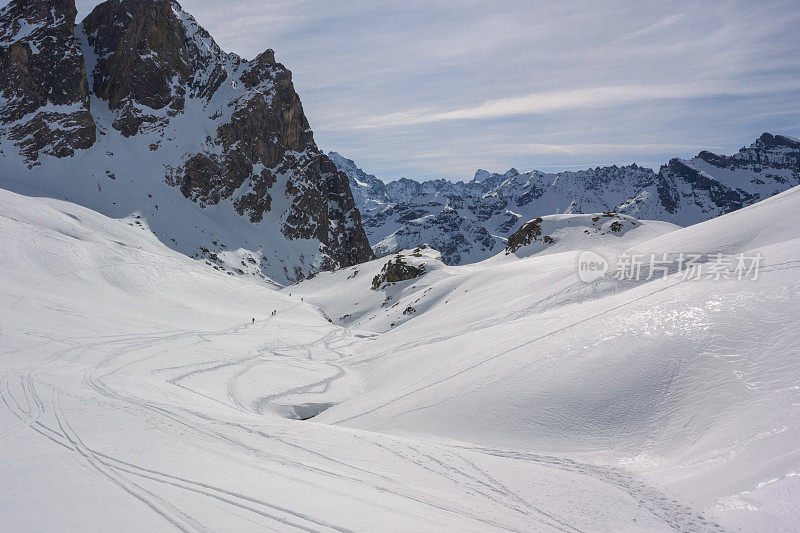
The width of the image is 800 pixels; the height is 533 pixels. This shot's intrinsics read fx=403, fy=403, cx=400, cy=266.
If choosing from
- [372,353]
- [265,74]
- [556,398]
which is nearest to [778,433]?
[556,398]

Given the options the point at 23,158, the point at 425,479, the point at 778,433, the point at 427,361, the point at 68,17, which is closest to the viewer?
the point at 778,433

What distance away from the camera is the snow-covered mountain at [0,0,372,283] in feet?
251

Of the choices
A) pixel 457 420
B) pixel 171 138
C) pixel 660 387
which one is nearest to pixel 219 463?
pixel 457 420

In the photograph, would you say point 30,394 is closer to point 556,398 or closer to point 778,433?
point 556,398

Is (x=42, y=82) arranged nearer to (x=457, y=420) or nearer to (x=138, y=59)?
(x=138, y=59)

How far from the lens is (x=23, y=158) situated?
7262 centimetres

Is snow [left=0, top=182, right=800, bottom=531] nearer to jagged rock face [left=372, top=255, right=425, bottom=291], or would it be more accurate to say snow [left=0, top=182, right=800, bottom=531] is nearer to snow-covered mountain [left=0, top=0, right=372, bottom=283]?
jagged rock face [left=372, top=255, right=425, bottom=291]

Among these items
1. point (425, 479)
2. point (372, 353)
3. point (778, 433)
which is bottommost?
point (372, 353)

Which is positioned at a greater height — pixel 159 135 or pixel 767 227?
pixel 159 135

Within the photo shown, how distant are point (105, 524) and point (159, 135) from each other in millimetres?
109708

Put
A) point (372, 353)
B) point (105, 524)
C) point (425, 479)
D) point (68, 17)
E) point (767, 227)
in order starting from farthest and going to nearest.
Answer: point (68, 17) < point (372, 353) < point (767, 227) < point (425, 479) < point (105, 524)

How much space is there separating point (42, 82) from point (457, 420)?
107250 millimetres

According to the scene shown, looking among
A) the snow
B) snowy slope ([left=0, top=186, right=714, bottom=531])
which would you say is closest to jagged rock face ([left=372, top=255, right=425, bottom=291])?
the snow

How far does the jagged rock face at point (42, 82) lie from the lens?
75375 millimetres
